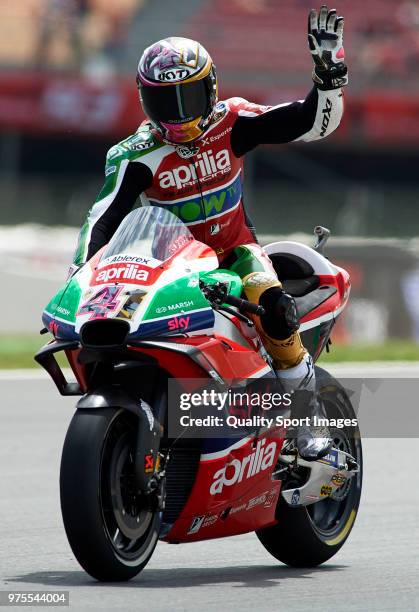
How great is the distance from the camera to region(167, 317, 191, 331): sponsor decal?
16.3 ft

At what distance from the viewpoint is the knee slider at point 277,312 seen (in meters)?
5.45

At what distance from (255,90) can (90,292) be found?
60.4ft

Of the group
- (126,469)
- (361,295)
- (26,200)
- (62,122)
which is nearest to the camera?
(126,469)

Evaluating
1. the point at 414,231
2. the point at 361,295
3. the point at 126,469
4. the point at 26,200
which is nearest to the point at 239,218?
the point at 126,469

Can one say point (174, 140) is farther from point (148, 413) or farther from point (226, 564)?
point (226, 564)

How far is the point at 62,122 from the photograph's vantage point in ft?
76.6

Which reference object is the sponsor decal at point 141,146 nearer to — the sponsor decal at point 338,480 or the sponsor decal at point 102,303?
the sponsor decal at point 102,303

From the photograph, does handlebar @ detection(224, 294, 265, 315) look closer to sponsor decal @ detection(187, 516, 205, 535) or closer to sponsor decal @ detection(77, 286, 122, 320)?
sponsor decal @ detection(77, 286, 122, 320)

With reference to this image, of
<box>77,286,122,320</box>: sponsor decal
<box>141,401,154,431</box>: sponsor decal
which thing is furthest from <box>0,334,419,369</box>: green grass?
<box>141,401,154,431</box>: sponsor decal

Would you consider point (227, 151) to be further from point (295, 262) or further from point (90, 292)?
point (90, 292)

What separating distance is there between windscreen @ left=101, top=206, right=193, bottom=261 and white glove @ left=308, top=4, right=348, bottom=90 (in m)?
0.98

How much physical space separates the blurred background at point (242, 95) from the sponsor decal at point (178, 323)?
1598 centimetres

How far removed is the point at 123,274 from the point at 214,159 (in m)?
0.93

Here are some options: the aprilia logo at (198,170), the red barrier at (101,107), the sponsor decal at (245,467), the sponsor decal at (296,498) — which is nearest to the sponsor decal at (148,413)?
the sponsor decal at (245,467)
